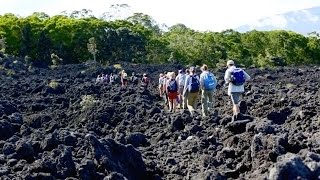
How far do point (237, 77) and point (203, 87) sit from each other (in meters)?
1.95

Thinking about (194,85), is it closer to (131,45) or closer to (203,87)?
(203,87)

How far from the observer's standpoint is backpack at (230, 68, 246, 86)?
1355 centimetres

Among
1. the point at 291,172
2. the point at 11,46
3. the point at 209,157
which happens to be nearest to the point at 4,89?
the point at 209,157

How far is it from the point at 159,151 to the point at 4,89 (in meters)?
20.0

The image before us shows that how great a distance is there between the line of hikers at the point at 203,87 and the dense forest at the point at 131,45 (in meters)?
40.7

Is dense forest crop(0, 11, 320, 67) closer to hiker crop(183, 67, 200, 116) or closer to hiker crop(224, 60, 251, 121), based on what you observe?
hiker crop(183, 67, 200, 116)

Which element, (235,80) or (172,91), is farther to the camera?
(172,91)

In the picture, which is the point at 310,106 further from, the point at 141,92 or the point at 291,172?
the point at 141,92

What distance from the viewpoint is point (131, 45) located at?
62.3 m

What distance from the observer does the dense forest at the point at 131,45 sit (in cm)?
6134

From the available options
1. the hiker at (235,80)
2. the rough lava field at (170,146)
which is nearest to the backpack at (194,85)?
the rough lava field at (170,146)

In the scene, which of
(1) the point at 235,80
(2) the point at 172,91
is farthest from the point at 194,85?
(1) the point at 235,80

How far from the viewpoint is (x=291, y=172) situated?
20.9 ft

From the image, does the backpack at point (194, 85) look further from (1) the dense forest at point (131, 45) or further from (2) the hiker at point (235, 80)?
(1) the dense forest at point (131, 45)
